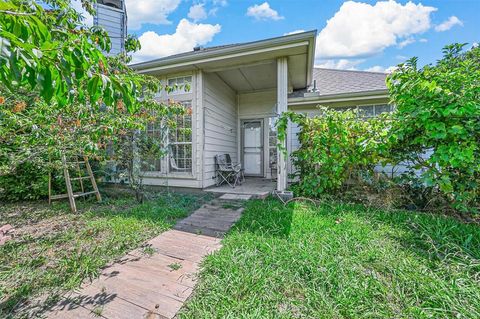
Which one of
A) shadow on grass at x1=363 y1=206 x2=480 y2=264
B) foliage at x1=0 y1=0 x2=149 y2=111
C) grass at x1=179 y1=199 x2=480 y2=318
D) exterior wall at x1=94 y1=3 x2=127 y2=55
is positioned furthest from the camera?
exterior wall at x1=94 y1=3 x2=127 y2=55

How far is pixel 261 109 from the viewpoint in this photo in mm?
7566

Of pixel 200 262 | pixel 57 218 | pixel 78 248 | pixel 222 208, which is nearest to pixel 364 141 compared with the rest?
pixel 222 208

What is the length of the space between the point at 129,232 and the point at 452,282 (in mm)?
Answer: 3471

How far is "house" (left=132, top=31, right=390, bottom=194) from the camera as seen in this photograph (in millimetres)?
4523

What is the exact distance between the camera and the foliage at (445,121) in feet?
9.90

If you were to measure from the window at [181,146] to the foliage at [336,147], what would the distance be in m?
2.36

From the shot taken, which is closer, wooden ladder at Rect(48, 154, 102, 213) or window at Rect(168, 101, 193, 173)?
wooden ladder at Rect(48, 154, 102, 213)

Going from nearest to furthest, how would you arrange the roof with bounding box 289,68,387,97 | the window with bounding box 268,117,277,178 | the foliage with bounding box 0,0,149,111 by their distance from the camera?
the foliage with bounding box 0,0,149,111 → the roof with bounding box 289,68,387,97 → the window with bounding box 268,117,277,178

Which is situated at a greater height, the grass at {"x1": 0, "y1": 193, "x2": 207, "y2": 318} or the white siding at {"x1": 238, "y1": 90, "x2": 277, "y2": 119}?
the white siding at {"x1": 238, "y1": 90, "x2": 277, "y2": 119}

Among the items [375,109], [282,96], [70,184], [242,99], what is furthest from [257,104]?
[70,184]

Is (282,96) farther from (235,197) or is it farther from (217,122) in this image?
(235,197)

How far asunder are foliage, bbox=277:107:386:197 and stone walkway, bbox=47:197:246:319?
2.36m

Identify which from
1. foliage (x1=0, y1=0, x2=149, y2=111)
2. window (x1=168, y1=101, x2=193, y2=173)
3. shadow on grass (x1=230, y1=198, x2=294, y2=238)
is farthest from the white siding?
foliage (x1=0, y1=0, x2=149, y2=111)

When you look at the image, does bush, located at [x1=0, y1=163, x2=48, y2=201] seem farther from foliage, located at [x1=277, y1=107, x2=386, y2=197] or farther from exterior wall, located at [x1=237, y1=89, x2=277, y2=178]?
exterior wall, located at [x1=237, y1=89, x2=277, y2=178]
